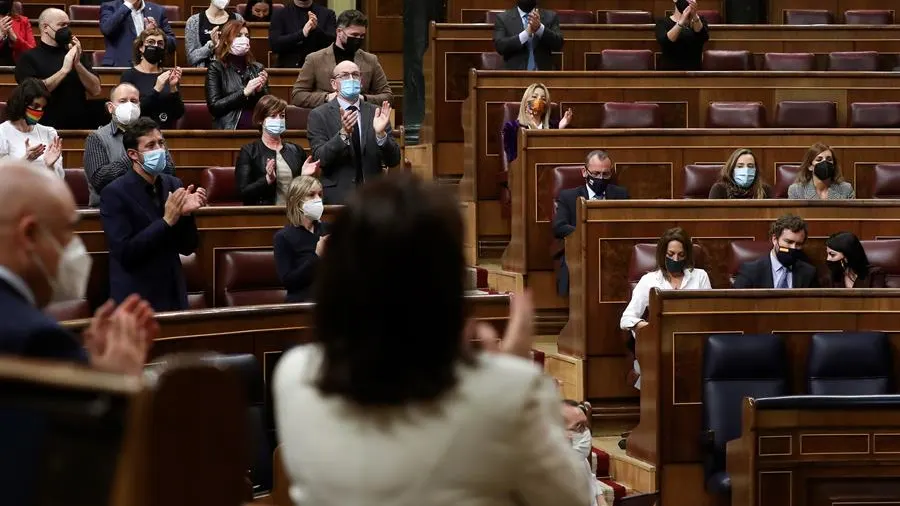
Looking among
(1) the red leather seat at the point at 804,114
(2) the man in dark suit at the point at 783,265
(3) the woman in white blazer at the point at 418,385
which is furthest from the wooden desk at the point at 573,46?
(3) the woman in white blazer at the point at 418,385

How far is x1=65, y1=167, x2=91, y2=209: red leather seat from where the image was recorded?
6246 mm

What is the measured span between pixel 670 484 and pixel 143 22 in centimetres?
394

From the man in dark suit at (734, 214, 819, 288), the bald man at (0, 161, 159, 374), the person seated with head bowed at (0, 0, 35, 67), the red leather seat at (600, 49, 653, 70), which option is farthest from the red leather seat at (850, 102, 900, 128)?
the bald man at (0, 161, 159, 374)

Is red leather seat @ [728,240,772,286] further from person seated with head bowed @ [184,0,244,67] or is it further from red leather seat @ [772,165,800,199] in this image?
person seated with head bowed @ [184,0,244,67]

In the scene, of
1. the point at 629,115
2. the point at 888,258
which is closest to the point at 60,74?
the point at 629,115

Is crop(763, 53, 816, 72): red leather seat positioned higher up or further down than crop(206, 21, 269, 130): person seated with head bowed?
higher up

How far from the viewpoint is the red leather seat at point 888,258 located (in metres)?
6.03

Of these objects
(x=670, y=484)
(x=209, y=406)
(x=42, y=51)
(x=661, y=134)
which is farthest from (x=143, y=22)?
(x=209, y=406)

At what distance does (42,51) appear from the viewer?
6.82m

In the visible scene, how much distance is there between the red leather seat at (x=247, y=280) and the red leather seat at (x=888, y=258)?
230 cm

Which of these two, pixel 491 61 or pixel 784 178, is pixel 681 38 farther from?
pixel 784 178

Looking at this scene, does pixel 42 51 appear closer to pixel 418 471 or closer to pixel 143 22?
pixel 143 22

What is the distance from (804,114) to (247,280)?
3620 mm

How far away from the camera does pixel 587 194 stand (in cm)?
639
